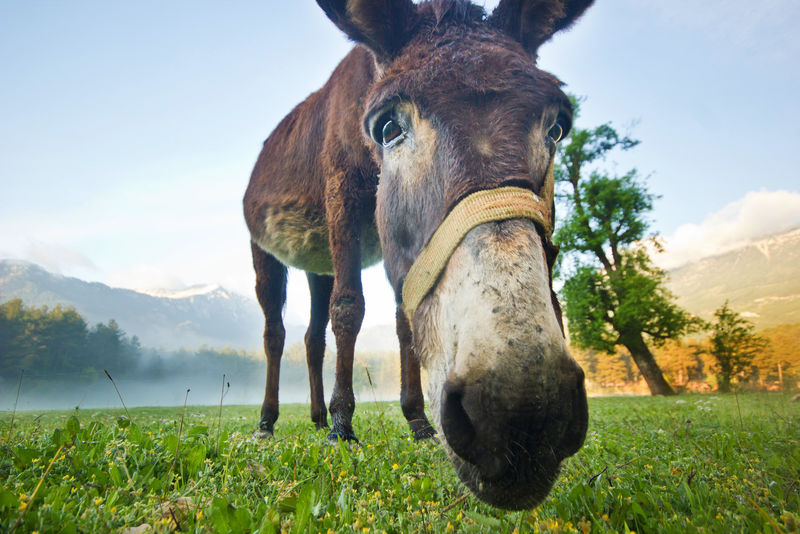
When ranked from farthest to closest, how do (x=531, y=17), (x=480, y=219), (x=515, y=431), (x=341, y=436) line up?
1. (x=341, y=436)
2. (x=531, y=17)
3. (x=480, y=219)
4. (x=515, y=431)

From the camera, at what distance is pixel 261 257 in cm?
535

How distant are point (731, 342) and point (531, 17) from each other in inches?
1181

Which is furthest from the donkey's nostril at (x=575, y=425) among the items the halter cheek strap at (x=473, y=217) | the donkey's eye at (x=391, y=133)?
the donkey's eye at (x=391, y=133)

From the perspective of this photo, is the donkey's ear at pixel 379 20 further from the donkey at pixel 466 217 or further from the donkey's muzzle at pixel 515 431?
the donkey's muzzle at pixel 515 431

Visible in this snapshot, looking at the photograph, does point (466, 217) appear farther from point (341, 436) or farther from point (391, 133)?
point (341, 436)

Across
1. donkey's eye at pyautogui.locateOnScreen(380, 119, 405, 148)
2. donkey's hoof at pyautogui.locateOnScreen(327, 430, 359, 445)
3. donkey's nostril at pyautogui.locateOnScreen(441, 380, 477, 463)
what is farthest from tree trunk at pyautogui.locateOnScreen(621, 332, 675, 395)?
donkey's nostril at pyautogui.locateOnScreen(441, 380, 477, 463)

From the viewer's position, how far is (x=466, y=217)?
1586 millimetres

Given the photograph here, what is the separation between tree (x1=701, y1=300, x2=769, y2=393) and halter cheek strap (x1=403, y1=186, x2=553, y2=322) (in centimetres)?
2868

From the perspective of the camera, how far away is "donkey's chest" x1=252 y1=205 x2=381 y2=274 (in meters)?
4.27

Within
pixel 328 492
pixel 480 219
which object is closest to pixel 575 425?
pixel 480 219

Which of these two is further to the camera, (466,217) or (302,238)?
(302,238)

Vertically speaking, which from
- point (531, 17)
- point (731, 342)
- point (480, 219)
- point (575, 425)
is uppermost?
point (531, 17)

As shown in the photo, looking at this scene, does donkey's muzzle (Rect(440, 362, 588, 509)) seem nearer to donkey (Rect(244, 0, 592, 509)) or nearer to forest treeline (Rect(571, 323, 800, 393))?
donkey (Rect(244, 0, 592, 509))

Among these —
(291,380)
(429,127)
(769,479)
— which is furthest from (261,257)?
(291,380)
